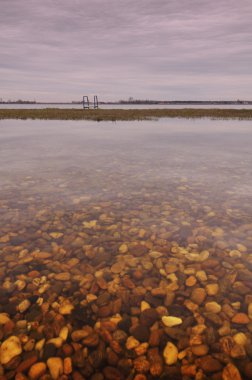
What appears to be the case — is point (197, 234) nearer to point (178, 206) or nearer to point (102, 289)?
point (178, 206)

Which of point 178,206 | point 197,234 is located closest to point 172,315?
point 197,234

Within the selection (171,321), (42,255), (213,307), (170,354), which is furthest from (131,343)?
(42,255)

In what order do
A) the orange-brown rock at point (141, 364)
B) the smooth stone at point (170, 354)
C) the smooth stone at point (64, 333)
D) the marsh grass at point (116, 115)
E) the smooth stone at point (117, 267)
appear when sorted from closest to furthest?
the orange-brown rock at point (141, 364) < the smooth stone at point (170, 354) < the smooth stone at point (64, 333) < the smooth stone at point (117, 267) < the marsh grass at point (116, 115)

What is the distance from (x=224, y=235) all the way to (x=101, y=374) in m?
4.25

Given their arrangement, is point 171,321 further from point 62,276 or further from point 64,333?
point 62,276

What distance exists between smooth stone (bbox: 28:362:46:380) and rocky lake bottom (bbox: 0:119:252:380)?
11mm

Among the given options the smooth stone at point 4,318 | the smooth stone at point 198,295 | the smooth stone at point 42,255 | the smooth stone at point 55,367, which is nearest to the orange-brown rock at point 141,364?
the smooth stone at point 55,367

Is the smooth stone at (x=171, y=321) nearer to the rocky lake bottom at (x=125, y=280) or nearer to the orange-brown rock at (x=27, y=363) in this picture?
the rocky lake bottom at (x=125, y=280)

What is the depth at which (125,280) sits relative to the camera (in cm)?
486

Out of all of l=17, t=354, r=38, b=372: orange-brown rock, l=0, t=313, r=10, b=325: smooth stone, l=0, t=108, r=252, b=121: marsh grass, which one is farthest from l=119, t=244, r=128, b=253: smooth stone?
l=0, t=108, r=252, b=121: marsh grass

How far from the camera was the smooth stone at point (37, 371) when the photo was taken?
3.17 meters

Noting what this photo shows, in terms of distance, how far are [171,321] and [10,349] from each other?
2173 millimetres

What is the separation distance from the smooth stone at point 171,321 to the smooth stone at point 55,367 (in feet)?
4.89

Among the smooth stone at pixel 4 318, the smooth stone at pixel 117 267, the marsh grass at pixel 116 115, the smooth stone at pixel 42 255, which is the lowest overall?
the smooth stone at pixel 117 267
